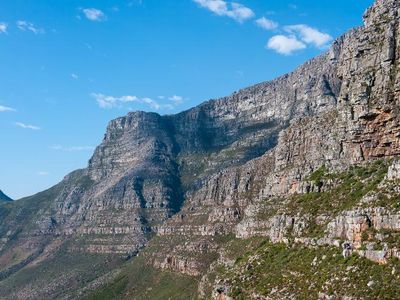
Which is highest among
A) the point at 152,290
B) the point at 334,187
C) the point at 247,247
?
the point at 334,187

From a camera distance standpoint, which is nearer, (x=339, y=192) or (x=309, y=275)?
(x=309, y=275)

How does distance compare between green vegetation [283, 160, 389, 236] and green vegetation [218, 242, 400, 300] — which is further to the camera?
green vegetation [283, 160, 389, 236]

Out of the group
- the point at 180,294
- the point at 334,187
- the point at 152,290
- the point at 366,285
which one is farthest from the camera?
the point at 152,290

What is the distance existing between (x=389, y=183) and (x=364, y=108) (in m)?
20.5

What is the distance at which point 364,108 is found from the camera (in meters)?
90.4

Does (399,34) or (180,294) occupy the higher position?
(399,34)

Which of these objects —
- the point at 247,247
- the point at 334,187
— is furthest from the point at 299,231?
the point at 247,247

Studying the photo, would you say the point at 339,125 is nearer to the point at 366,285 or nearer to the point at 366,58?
the point at 366,58

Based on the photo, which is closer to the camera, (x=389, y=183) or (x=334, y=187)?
(x=389, y=183)

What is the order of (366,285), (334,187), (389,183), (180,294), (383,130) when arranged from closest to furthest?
(366,285) < (389,183) < (383,130) < (334,187) < (180,294)

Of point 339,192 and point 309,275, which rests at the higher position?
point 339,192

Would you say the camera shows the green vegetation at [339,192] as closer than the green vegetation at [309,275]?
No

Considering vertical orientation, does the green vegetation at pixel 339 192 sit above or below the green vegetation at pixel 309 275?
above

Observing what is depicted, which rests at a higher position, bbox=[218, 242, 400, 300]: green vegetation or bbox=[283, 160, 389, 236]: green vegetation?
bbox=[283, 160, 389, 236]: green vegetation
